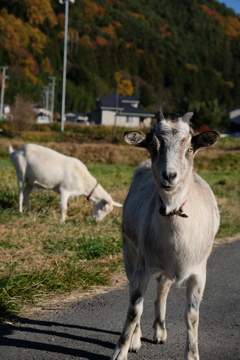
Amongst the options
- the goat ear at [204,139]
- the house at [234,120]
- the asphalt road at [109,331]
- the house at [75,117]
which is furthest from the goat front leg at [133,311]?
the house at [75,117]

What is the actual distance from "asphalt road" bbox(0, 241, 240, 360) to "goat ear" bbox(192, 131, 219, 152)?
1.89 meters

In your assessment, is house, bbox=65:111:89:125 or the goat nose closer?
the goat nose

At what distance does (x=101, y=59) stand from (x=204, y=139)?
154493 millimetres

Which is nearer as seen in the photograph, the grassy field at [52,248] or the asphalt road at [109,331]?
the asphalt road at [109,331]

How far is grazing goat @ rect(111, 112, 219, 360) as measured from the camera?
419 cm

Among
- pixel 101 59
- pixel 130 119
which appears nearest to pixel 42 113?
pixel 130 119

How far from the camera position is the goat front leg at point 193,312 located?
4.60 meters

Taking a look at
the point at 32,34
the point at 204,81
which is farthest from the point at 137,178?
the point at 204,81

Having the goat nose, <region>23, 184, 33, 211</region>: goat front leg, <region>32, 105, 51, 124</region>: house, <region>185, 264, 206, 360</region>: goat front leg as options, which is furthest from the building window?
the goat nose

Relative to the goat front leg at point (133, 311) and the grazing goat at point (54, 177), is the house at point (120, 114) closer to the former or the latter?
the grazing goat at point (54, 177)

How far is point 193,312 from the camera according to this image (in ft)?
15.3

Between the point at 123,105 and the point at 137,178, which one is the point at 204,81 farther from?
the point at 137,178

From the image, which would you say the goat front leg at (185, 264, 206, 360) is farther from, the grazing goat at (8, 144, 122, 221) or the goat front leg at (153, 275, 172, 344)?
the grazing goat at (8, 144, 122, 221)

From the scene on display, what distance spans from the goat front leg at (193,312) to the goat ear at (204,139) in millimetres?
1129
